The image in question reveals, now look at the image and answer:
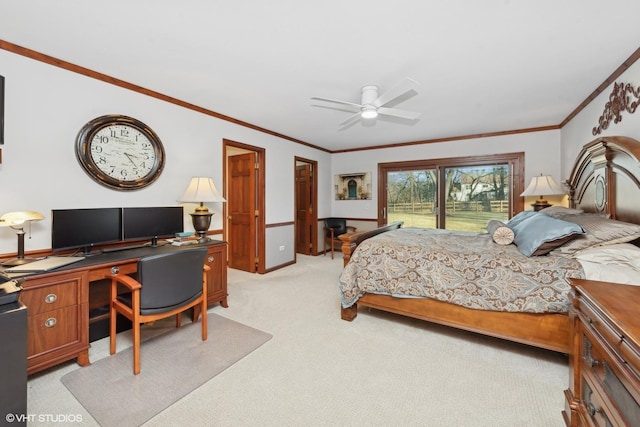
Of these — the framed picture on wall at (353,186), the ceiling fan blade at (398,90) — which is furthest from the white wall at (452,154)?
the ceiling fan blade at (398,90)

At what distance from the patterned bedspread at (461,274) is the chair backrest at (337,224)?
3.15 metres

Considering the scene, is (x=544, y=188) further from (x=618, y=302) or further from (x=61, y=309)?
(x=61, y=309)

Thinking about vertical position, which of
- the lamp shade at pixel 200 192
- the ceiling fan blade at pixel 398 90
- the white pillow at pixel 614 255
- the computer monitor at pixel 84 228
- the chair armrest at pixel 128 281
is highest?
the ceiling fan blade at pixel 398 90

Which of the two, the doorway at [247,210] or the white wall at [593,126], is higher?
the white wall at [593,126]

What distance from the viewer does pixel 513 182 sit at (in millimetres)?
4562

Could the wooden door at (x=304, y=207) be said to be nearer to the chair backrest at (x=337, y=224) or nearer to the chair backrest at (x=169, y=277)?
the chair backrest at (x=337, y=224)

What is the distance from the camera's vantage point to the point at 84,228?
226 cm

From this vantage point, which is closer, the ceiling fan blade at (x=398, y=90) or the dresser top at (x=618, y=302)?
the dresser top at (x=618, y=302)

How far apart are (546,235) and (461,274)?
67 centimetres

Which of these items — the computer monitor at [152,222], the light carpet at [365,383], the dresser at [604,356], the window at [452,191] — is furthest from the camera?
the window at [452,191]

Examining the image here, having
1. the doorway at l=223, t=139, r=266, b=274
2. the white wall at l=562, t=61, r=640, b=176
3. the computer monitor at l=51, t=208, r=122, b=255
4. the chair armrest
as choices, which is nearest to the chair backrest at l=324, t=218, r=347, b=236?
the doorway at l=223, t=139, r=266, b=274

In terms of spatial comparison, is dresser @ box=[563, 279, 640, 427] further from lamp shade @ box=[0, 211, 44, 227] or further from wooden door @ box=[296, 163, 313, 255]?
wooden door @ box=[296, 163, 313, 255]

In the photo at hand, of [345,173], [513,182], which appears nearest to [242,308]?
[345,173]

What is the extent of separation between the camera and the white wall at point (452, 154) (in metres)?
4.27
